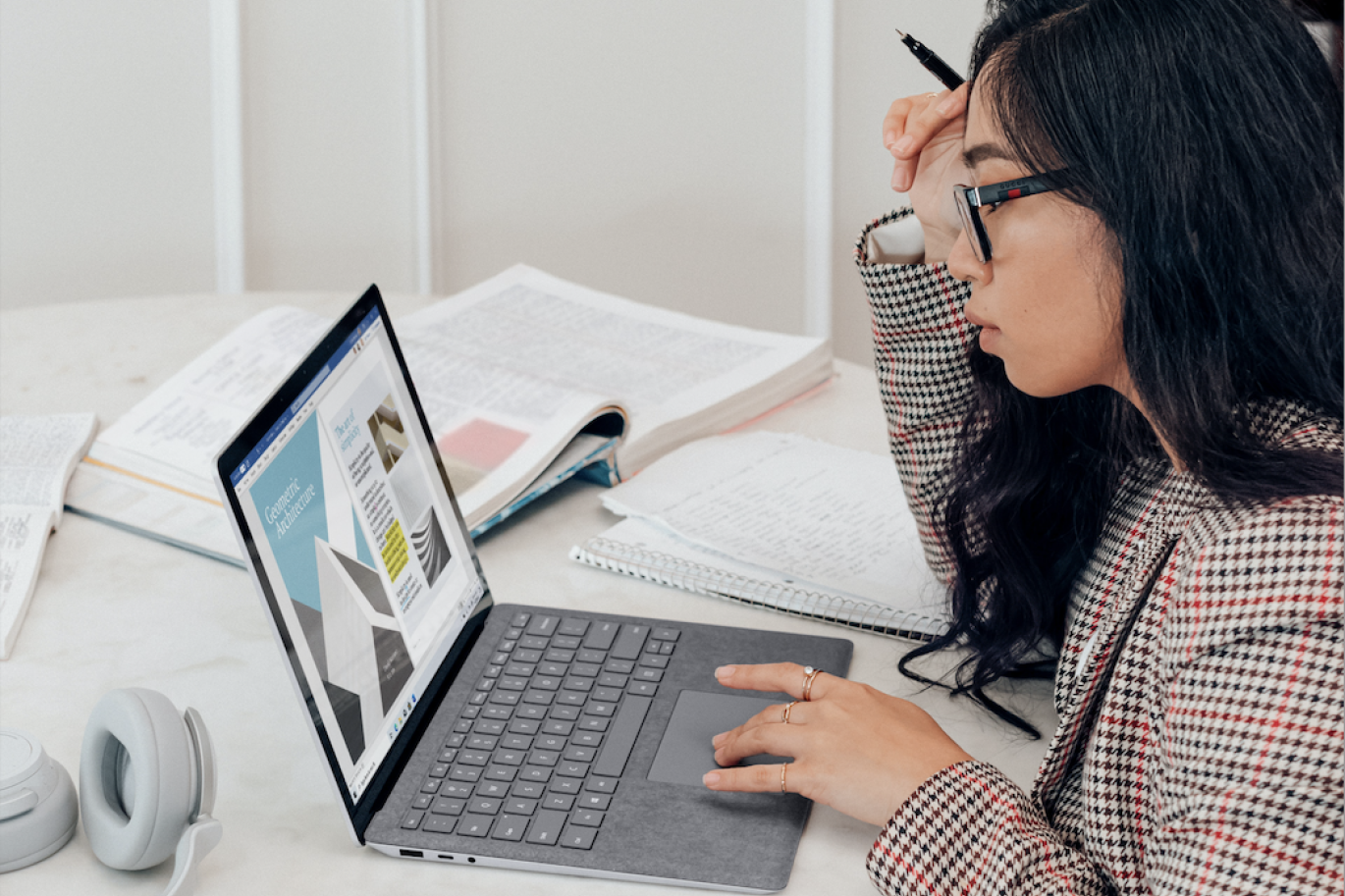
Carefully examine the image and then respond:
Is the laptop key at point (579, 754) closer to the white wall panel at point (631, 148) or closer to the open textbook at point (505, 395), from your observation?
the open textbook at point (505, 395)

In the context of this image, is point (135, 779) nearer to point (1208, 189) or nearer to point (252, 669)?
point (252, 669)

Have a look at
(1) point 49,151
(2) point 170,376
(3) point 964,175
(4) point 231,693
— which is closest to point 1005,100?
(3) point 964,175

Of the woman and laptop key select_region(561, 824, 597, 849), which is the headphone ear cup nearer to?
laptop key select_region(561, 824, 597, 849)

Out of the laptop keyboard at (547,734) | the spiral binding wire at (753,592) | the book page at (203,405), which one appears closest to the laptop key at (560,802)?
the laptop keyboard at (547,734)

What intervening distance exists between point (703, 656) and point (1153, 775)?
13.9 inches

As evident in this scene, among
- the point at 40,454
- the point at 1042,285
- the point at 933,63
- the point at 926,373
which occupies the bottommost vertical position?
the point at 40,454

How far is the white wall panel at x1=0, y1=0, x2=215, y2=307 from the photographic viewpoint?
2.21 metres

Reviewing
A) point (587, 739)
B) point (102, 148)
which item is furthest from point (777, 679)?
point (102, 148)

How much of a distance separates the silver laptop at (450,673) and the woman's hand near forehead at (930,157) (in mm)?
357

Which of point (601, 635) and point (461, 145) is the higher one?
point (461, 145)

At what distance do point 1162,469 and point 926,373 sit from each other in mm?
254

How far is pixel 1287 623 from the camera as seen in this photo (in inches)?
24.3

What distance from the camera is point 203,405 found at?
1.33 m

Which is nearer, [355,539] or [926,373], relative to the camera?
[355,539]
